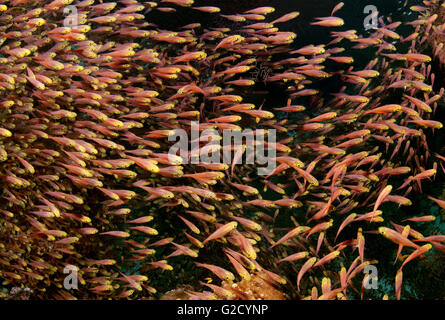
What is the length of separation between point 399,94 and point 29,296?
18.7 ft

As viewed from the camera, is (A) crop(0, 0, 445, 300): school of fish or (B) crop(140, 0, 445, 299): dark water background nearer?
(A) crop(0, 0, 445, 300): school of fish

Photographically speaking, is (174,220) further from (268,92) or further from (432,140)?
(432,140)

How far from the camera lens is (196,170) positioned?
408cm

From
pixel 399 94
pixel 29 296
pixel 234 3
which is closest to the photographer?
pixel 29 296

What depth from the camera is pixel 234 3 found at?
602 cm

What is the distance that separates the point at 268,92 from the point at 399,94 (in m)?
2.09

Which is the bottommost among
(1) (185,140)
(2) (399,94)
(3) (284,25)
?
(1) (185,140)

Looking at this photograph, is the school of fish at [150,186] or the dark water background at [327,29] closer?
the school of fish at [150,186]

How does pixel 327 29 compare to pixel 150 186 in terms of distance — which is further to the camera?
pixel 327 29

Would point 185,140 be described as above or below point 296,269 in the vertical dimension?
above

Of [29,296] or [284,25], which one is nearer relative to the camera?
[29,296]

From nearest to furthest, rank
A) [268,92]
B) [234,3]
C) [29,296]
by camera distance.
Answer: [29,296], [268,92], [234,3]

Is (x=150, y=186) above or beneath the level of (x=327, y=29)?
beneath

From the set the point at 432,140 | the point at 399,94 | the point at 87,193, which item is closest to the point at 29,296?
the point at 87,193
